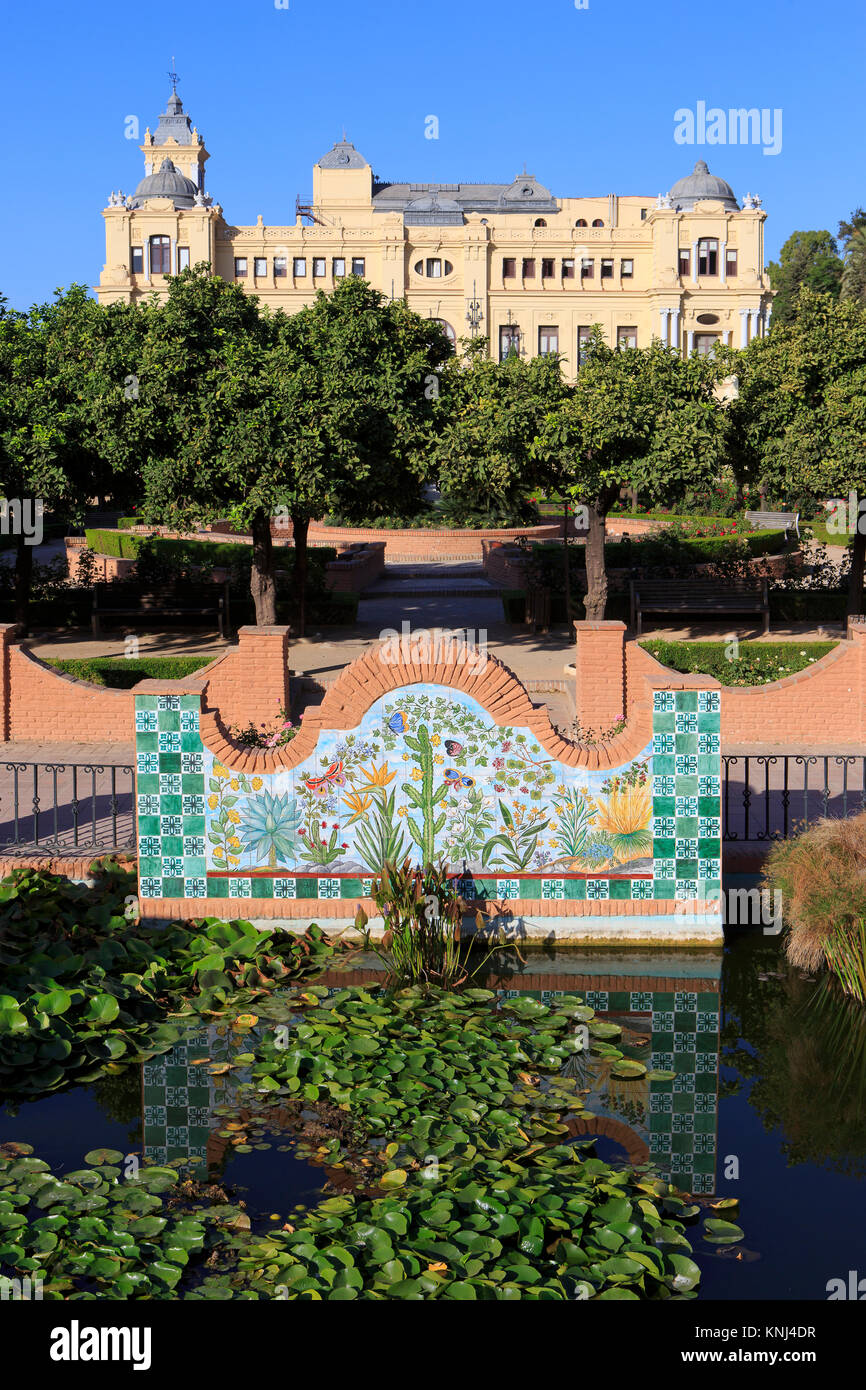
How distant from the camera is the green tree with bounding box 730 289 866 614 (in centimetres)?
1805

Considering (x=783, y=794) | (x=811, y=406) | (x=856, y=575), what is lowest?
(x=783, y=794)

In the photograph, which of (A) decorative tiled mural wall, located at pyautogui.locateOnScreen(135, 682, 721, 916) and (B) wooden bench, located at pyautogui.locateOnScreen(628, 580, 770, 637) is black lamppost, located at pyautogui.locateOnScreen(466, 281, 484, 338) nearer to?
(B) wooden bench, located at pyautogui.locateOnScreen(628, 580, 770, 637)

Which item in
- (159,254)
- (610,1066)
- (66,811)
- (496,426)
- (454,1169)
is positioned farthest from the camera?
(159,254)

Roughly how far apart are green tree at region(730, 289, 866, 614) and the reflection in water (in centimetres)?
1076

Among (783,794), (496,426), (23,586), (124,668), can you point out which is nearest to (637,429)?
(496,426)

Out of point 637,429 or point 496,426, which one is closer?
point 637,429

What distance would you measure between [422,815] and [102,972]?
2264 millimetres

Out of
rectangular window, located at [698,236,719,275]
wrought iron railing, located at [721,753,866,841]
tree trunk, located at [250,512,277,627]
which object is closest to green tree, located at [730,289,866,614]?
wrought iron railing, located at [721,753,866,841]

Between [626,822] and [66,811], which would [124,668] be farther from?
[626,822]

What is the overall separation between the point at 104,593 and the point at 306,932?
13576 millimetres

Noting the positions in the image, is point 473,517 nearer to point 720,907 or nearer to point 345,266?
point 720,907

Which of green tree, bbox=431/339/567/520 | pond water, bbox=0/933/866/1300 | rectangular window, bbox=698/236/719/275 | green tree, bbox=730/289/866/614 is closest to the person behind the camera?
pond water, bbox=0/933/866/1300

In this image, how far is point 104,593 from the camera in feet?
70.9

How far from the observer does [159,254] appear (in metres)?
66.4
